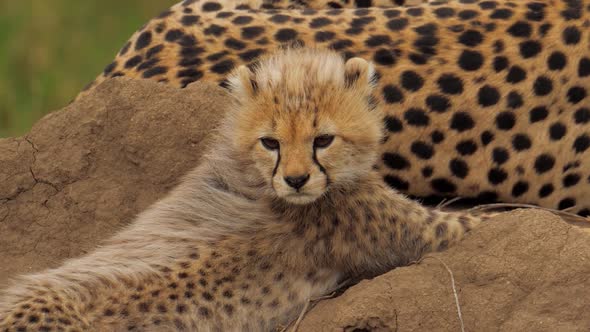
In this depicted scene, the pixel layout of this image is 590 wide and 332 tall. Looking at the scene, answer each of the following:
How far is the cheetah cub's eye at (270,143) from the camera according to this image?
3788mm

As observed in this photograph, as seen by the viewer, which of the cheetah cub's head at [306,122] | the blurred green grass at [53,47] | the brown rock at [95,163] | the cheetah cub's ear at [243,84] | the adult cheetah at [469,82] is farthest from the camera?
the blurred green grass at [53,47]

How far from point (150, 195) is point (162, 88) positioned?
374mm

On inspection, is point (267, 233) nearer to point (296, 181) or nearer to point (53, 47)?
point (296, 181)

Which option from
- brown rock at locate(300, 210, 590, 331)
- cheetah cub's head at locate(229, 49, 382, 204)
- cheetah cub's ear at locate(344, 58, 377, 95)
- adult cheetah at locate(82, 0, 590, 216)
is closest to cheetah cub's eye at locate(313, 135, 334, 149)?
cheetah cub's head at locate(229, 49, 382, 204)

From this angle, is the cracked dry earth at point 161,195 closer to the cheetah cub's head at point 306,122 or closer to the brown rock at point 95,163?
the brown rock at point 95,163

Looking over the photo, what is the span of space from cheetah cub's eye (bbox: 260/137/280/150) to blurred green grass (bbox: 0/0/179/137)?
4015 mm

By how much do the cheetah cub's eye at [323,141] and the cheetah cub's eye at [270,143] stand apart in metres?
0.11

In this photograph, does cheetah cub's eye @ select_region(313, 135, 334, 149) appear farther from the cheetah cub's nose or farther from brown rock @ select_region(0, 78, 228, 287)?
brown rock @ select_region(0, 78, 228, 287)

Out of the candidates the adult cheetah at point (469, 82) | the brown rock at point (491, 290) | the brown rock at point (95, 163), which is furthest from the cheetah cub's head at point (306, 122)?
the adult cheetah at point (469, 82)

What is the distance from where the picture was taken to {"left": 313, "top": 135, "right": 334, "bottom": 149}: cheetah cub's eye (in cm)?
373

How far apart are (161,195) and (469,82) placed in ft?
3.72

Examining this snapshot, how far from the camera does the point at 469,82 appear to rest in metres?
4.79

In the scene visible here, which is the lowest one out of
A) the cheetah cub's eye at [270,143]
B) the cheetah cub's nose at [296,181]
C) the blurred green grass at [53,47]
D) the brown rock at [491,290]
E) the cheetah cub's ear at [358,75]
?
the blurred green grass at [53,47]

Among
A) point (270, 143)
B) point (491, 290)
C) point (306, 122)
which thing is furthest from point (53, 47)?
point (491, 290)
